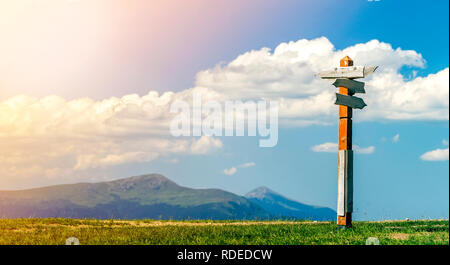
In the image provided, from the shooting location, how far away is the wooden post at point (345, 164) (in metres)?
18.9

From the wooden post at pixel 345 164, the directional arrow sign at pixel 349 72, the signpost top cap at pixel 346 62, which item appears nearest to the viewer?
the directional arrow sign at pixel 349 72

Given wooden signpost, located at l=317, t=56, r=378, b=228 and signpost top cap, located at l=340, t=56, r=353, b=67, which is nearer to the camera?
wooden signpost, located at l=317, t=56, r=378, b=228

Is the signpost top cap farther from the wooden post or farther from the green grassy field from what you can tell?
the green grassy field

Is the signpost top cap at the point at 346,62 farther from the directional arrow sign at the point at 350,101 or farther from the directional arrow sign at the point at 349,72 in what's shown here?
the directional arrow sign at the point at 350,101

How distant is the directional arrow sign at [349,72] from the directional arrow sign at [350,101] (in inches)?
32.7

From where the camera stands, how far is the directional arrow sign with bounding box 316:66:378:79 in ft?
61.3

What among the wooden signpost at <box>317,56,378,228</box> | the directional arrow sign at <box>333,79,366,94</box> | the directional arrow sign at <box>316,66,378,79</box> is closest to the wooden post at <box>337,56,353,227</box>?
the wooden signpost at <box>317,56,378,228</box>

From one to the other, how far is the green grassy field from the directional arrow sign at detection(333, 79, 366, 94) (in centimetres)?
499

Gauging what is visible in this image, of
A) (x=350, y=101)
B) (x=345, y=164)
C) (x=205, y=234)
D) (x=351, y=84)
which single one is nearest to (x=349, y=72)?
(x=351, y=84)

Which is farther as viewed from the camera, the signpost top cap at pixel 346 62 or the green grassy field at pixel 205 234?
the signpost top cap at pixel 346 62

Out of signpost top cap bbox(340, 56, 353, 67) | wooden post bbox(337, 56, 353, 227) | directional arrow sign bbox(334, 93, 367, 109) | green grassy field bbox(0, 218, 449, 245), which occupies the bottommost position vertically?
green grassy field bbox(0, 218, 449, 245)

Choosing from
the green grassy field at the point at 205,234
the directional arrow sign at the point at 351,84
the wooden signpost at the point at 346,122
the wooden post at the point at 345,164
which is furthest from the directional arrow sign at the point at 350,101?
the green grassy field at the point at 205,234
